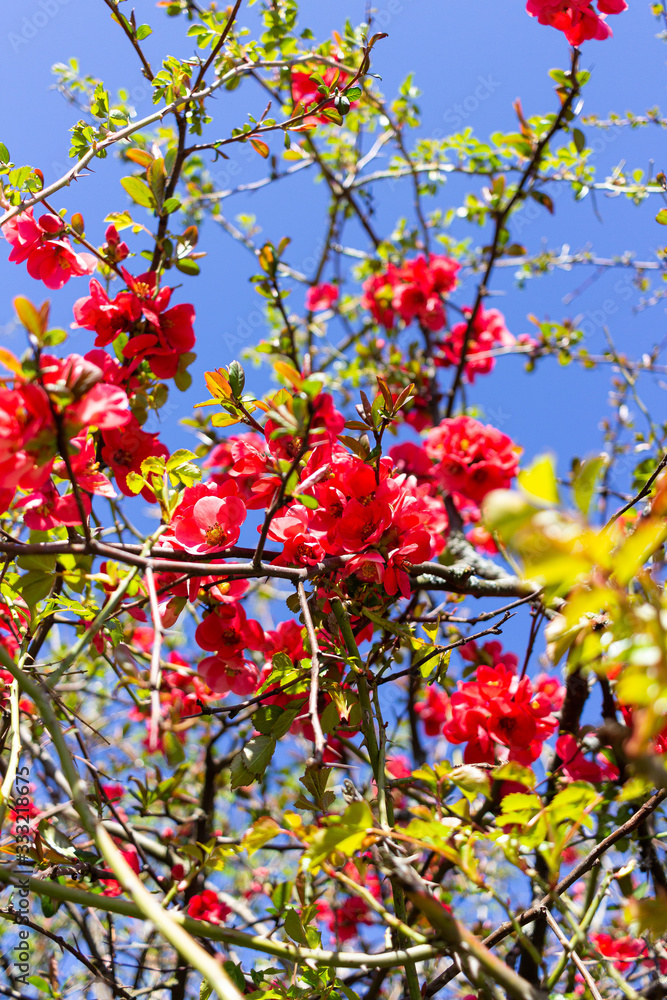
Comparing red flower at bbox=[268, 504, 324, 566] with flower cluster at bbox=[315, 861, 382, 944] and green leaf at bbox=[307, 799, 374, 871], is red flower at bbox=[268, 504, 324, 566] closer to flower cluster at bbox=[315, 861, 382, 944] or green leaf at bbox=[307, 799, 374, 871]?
green leaf at bbox=[307, 799, 374, 871]

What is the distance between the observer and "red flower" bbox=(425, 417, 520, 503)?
180 cm

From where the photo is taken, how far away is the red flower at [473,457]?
5.89ft

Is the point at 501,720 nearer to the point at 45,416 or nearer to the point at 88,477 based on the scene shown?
the point at 88,477

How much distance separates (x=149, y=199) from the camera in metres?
1.22

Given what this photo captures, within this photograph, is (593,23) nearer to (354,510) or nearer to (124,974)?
(354,510)

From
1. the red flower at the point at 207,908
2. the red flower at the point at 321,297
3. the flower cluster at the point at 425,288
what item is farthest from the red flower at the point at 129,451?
the red flower at the point at 321,297

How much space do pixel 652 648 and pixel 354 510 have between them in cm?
A: 58

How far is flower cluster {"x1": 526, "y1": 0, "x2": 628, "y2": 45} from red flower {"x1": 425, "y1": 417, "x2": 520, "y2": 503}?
0.95m

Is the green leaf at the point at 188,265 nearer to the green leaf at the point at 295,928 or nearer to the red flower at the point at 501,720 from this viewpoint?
the red flower at the point at 501,720

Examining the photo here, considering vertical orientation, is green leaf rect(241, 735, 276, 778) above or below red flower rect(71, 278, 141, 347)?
below

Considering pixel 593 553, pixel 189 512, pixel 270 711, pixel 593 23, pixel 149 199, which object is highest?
pixel 593 23

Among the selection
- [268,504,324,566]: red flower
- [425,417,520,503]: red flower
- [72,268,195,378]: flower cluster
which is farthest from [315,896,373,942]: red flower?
[72,268,195,378]: flower cluster

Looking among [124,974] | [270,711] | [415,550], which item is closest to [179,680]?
[270,711]

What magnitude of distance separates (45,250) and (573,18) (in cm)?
128
